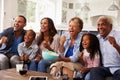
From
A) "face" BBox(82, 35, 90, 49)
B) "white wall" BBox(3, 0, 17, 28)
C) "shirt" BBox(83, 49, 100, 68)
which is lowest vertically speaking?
"shirt" BBox(83, 49, 100, 68)

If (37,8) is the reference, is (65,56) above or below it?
below

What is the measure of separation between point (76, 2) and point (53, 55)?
2.19 meters

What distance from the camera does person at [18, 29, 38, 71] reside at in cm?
372

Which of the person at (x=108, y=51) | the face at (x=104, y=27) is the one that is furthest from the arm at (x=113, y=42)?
the face at (x=104, y=27)

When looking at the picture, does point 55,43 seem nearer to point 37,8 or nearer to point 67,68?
point 67,68

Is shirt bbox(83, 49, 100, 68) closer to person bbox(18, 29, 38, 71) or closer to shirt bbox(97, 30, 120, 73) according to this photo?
shirt bbox(97, 30, 120, 73)

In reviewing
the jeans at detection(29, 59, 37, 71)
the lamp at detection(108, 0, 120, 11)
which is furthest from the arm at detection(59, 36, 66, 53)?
the lamp at detection(108, 0, 120, 11)

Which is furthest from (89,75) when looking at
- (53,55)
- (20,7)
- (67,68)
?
(20,7)

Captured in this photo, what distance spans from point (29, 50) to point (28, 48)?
0.13 ft

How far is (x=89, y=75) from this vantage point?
3035 mm

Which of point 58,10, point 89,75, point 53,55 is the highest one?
point 58,10

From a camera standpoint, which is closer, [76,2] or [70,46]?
[70,46]

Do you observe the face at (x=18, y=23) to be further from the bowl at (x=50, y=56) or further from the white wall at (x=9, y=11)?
the white wall at (x=9, y=11)

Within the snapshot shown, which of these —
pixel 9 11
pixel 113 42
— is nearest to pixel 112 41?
pixel 113 42
